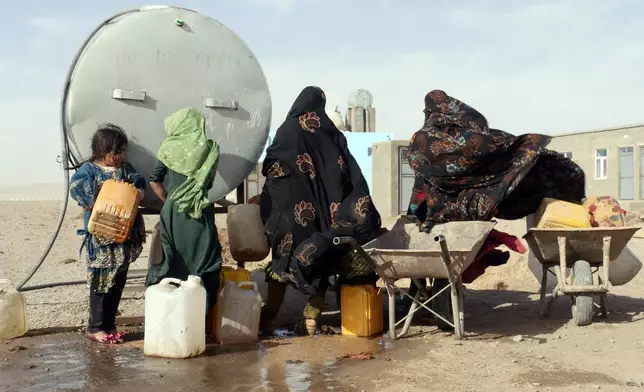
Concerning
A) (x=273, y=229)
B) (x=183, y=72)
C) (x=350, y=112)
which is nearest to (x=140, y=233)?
(x=273, y=229)

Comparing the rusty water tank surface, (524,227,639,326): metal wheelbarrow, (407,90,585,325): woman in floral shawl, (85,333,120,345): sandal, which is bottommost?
(85,333,120,345): sandal

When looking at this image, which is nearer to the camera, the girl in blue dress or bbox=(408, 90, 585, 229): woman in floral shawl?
the girl in blue dress

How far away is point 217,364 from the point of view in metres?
4.57

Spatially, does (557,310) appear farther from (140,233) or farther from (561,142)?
(561,142)

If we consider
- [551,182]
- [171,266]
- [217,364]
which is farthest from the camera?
[551,182]

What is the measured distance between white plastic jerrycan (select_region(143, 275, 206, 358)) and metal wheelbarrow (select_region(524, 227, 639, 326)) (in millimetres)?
2723

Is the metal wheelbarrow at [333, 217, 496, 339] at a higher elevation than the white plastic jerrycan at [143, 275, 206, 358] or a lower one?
higher

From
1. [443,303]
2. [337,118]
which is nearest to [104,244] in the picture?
[443,303]

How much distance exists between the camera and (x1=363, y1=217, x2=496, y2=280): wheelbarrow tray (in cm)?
491

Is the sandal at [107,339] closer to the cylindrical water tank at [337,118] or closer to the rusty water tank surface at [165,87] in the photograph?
the rusty water tank surface at [165,87]

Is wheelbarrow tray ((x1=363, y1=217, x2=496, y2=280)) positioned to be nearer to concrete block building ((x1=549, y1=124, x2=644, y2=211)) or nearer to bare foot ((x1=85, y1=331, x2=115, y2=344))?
bare foot ((x1=85, y1=331, x2=115, y2=344))

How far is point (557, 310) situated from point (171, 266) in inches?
139

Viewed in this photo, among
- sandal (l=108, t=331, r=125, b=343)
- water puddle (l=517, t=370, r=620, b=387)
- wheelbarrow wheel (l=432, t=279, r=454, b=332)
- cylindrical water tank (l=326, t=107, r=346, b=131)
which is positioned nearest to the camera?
water puddle (l=517, t=370, r=620, b=387)

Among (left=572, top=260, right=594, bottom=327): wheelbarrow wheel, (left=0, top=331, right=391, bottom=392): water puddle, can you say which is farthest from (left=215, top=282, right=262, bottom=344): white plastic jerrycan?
(left=572, top=260, right=594, bottom=327): wheelbarrow wheel
